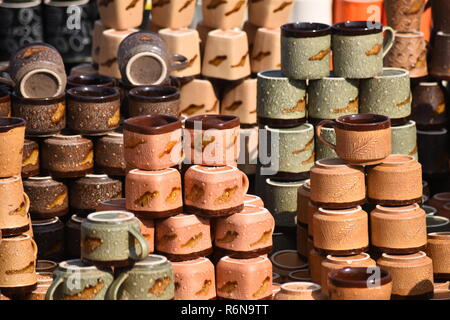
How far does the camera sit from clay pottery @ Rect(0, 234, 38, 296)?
4391mm

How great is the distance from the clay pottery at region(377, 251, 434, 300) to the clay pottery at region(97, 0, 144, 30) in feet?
5.61

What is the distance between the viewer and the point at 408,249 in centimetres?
445

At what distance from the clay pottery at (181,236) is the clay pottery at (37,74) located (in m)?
0.80

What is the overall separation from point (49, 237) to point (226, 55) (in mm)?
1217

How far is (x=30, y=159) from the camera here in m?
4.70

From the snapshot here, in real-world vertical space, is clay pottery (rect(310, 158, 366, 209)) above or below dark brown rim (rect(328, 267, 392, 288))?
above

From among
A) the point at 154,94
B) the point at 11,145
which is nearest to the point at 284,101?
the point at 154,94

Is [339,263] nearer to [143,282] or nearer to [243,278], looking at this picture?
[243,278]

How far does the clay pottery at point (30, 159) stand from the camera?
4684mm

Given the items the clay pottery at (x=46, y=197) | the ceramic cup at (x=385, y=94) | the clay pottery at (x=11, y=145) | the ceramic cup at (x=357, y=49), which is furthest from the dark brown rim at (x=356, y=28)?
the clay pottery at (x=11, y=145)

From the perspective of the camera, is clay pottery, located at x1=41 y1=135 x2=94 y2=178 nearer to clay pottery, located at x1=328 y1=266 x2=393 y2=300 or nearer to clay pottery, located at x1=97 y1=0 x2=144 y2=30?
clay pottery, located at x1=97 y1=0 x2=144 y2=30

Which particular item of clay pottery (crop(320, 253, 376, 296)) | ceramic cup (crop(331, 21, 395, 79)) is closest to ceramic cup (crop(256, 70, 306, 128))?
ceramic cup (crop(331, 21, 395, 79))

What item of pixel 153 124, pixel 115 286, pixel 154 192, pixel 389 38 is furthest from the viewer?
pixel 389 38
